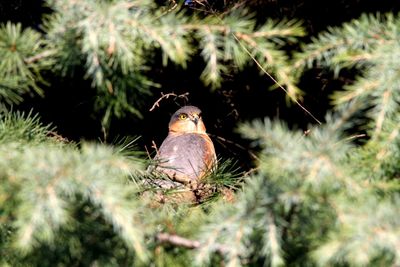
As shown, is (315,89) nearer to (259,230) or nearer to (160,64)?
(160,64)

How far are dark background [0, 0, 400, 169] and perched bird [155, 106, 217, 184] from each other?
118 millimetres

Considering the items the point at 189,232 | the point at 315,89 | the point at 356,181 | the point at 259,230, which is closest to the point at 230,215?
the point at 259,230

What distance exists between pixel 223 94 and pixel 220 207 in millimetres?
2406

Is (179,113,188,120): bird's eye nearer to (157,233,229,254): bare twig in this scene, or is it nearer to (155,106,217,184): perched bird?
(155,106,217,184): perched bird

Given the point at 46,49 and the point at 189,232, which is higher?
the point at 46,49

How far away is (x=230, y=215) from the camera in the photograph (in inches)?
71.5

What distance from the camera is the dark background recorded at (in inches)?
130

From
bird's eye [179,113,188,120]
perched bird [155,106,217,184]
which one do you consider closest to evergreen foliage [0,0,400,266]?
perched bird [155,106,217,184]

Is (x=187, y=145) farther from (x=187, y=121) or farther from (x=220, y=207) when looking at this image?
(x=220, y=207)

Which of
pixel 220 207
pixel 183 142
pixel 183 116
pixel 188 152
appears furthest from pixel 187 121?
pixel 220 207

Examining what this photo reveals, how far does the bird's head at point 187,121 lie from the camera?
468 centimetres

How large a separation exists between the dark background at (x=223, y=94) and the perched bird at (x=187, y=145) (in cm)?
12

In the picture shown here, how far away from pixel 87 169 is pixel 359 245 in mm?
795

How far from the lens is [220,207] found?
1989mm
